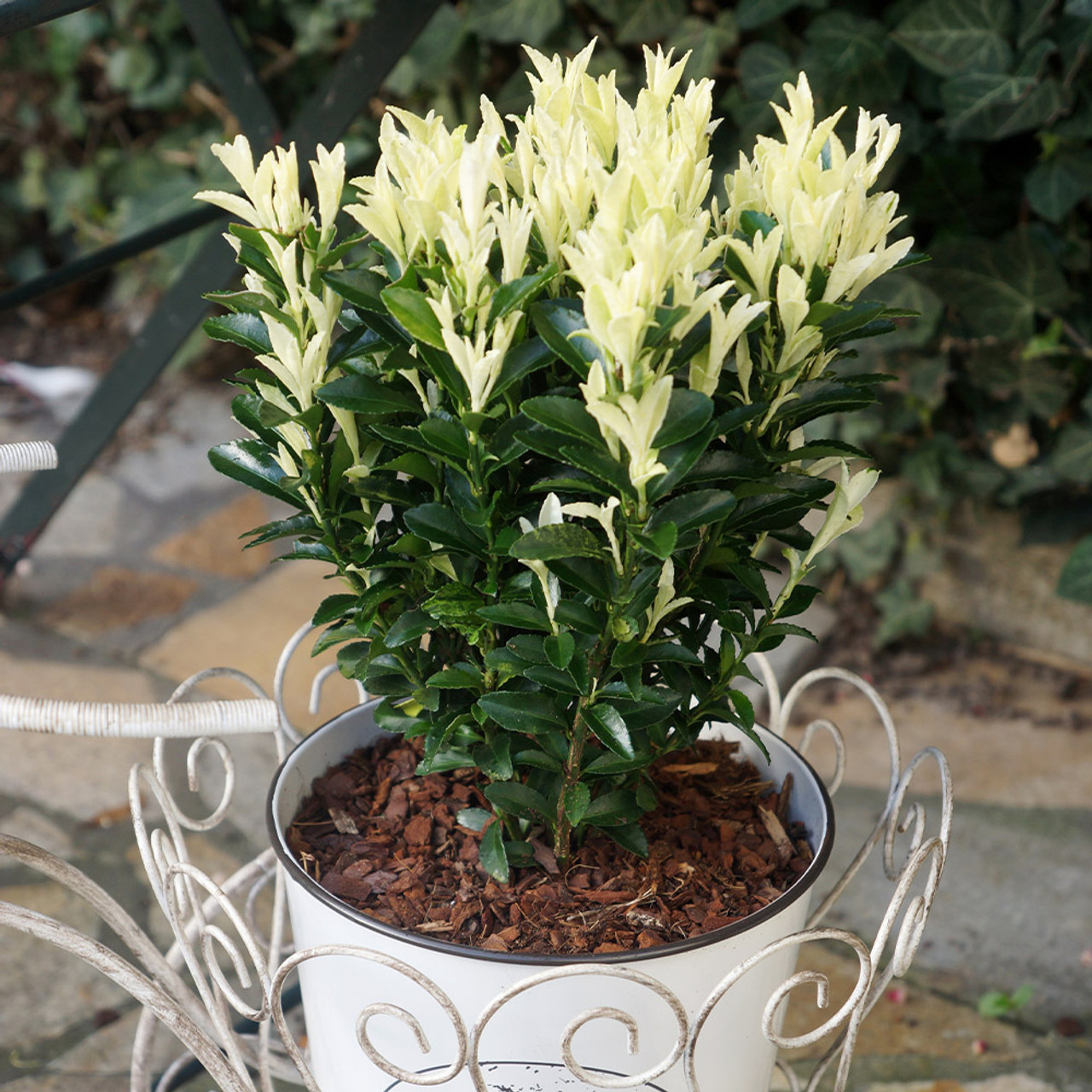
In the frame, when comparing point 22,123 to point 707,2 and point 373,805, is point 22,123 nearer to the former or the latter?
point 707,2

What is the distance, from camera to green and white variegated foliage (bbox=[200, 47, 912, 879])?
2.13 feet

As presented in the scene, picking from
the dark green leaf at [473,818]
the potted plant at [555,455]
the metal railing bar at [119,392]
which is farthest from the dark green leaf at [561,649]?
the metal railing bar at [119,392]

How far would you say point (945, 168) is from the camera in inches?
76.0

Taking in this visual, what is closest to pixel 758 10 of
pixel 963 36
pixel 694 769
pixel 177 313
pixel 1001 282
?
pixel 963 36

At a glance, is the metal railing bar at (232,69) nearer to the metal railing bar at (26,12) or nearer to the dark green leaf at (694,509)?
the metal railing bar at (26,12)

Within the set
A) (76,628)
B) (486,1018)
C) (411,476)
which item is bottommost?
(486,1018)

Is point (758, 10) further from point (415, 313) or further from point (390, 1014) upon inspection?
point (390, 1014)

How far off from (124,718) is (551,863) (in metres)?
0.33

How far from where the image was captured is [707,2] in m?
2.03

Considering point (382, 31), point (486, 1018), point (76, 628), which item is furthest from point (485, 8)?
point (486, 1018)

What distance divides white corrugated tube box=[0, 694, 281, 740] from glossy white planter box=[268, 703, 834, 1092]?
14 cm

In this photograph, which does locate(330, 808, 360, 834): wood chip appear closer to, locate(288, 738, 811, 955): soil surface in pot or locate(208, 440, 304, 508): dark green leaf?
locate(288, 738, 811, 955): soil surface in pot

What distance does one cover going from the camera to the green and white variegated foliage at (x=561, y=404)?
65 cm

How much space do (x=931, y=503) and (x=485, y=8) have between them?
1184 mm
